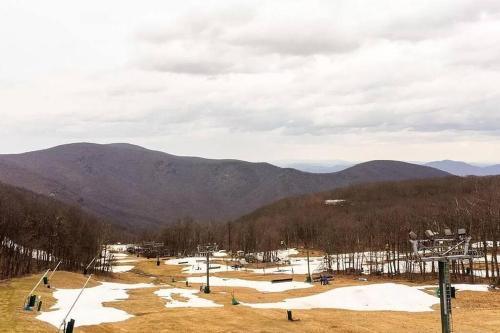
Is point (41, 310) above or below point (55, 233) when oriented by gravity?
below

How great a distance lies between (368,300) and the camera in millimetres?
70688

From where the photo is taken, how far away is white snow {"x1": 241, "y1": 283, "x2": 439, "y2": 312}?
66688 millimetres

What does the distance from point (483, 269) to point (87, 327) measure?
356ft

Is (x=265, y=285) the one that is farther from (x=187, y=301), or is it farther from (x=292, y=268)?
(x=187, y=301)

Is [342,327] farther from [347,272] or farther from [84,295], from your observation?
[347,272]

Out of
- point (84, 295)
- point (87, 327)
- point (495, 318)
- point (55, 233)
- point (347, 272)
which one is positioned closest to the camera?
point (87, 327)

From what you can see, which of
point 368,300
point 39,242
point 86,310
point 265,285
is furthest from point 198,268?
point 86,310

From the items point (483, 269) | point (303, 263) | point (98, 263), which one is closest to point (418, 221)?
point (483, 269)

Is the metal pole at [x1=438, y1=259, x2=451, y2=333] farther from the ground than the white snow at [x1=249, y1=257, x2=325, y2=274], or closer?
farther from the ground

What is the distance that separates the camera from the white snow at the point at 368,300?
2625 inches

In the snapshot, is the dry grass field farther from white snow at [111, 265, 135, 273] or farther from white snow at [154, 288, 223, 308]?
white snow at [111, 265, 135, 273]

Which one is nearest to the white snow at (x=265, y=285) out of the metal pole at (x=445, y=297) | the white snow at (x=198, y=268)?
the white snow at (x=198, y=268)

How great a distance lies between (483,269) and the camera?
117062 millimetres

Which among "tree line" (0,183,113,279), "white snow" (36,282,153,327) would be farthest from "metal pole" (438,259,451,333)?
"tree line" (0,183,113,279)
